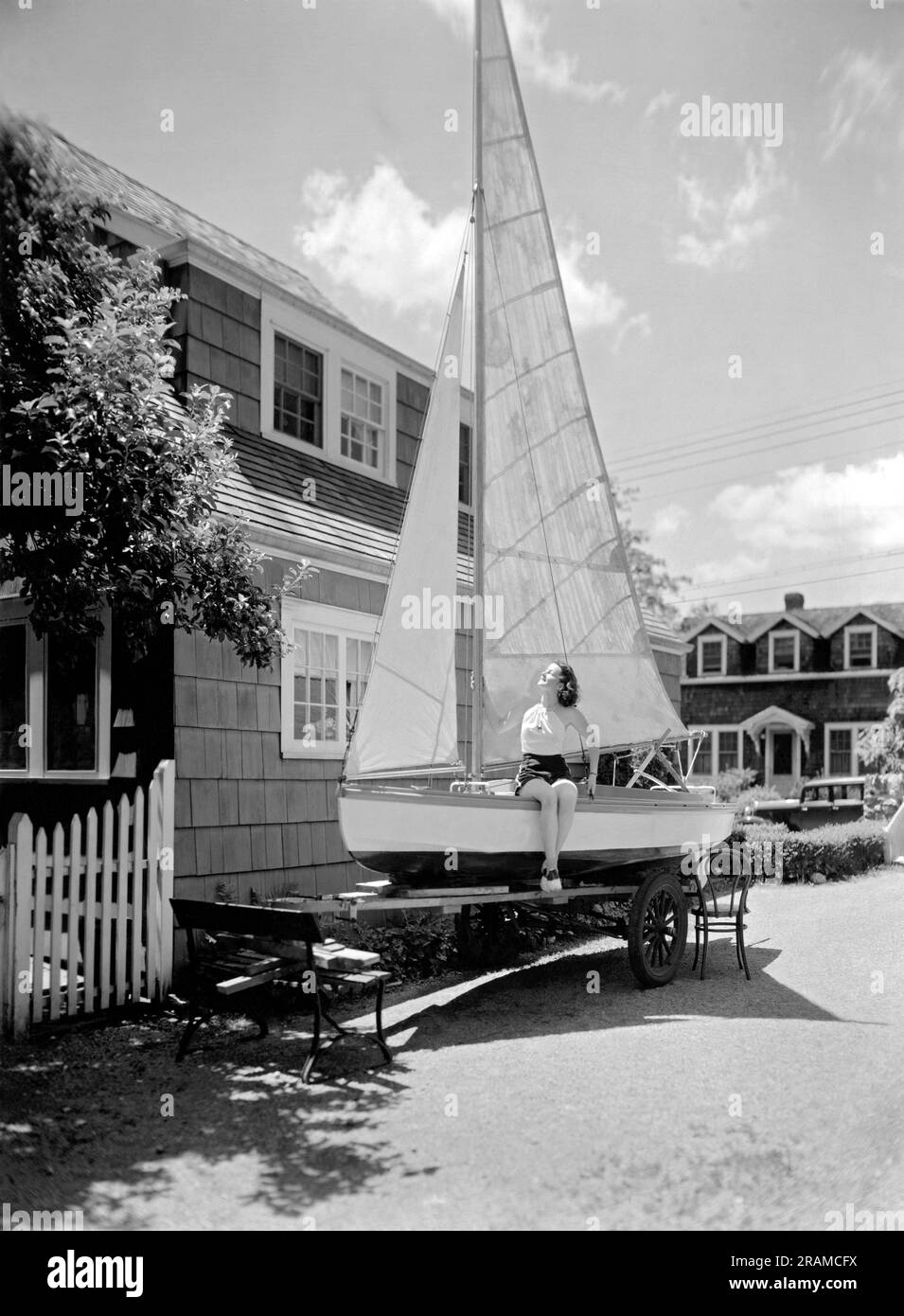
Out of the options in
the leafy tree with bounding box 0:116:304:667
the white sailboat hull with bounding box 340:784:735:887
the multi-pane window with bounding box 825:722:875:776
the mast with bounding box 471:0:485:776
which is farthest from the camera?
the multi-pane window with bounding box 825:722:875:776

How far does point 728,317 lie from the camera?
1262cm

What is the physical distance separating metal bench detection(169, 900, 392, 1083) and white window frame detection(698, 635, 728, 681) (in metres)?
37.5

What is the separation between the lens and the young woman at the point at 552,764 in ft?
26.7

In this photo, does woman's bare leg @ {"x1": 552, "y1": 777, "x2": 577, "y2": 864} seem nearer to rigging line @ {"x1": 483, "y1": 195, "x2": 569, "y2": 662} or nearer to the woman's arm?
the woman's arm

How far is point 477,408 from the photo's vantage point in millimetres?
9078

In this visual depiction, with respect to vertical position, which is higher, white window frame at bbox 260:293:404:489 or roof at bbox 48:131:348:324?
roof at bbox 48:131:348:324

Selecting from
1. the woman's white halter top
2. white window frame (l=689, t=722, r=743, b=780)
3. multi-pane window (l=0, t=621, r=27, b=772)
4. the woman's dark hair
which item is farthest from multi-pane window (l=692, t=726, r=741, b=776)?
the woman's white halter top

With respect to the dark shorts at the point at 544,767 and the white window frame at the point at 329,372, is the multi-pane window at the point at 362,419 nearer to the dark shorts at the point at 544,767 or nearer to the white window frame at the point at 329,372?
the white window frame at the point at 329,372

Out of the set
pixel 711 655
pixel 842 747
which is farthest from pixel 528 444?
pixel 711 655

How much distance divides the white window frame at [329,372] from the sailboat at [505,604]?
Answer: 163 inches

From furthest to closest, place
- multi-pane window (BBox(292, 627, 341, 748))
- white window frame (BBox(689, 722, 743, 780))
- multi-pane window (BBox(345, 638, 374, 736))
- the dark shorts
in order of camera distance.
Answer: white window frame (BBox(689, 722, 743, 780)), multi-pane window (BBox(345, 638, 374, 736)), multi-pane window (BBox(292, 627, 341, 748)), the dark shorts

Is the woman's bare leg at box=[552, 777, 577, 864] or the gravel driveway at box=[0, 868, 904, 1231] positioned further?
the woman's bare leg at box=[552, 777, 577, 864]

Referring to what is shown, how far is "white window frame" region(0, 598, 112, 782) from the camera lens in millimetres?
9875

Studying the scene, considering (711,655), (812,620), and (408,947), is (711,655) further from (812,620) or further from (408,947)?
(408,947)
